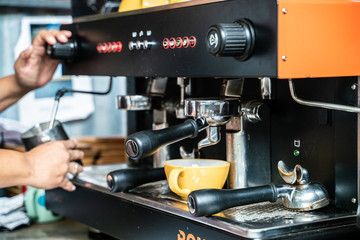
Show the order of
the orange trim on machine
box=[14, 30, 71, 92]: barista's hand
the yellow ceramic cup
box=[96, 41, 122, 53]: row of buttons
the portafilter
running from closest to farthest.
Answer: the orange trim on machine → the portafilter → the yellow ceramic cup → box=[96, 41, 122, 53]: row of buttons → box=[14, 30, 71, 92]: barista's hand

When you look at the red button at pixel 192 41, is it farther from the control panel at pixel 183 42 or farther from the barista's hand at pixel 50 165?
the barista's hand at pixel 50 165

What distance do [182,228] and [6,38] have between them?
4.48 ft

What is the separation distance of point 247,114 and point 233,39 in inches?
9.2

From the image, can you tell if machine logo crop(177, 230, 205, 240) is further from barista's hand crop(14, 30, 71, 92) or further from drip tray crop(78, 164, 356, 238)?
barista's hand crop(14, 30, 71, 92)

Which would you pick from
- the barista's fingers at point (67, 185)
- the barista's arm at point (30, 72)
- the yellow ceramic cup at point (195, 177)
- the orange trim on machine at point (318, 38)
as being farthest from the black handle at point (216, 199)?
the barista's arm at point (30, 72)

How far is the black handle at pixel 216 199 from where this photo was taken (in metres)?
0.83

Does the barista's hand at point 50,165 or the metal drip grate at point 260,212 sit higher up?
the barista's hand at point 50,165

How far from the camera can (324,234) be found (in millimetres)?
825

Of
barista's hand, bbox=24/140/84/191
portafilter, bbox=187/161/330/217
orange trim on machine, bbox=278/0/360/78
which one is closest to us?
orange trim on machine, bbox=278/0/360/78

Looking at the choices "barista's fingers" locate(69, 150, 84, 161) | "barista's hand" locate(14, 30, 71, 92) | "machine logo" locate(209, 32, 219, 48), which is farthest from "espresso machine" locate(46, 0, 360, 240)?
"barista's hand" locate(14, 30, 71, 92)

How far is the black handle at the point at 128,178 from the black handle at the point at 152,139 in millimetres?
196

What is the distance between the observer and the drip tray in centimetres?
80

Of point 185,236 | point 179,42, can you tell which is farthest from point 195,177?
point 179,42

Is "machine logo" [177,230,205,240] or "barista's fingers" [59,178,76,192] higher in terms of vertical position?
"barista's fingers" [59,178,76,192]
